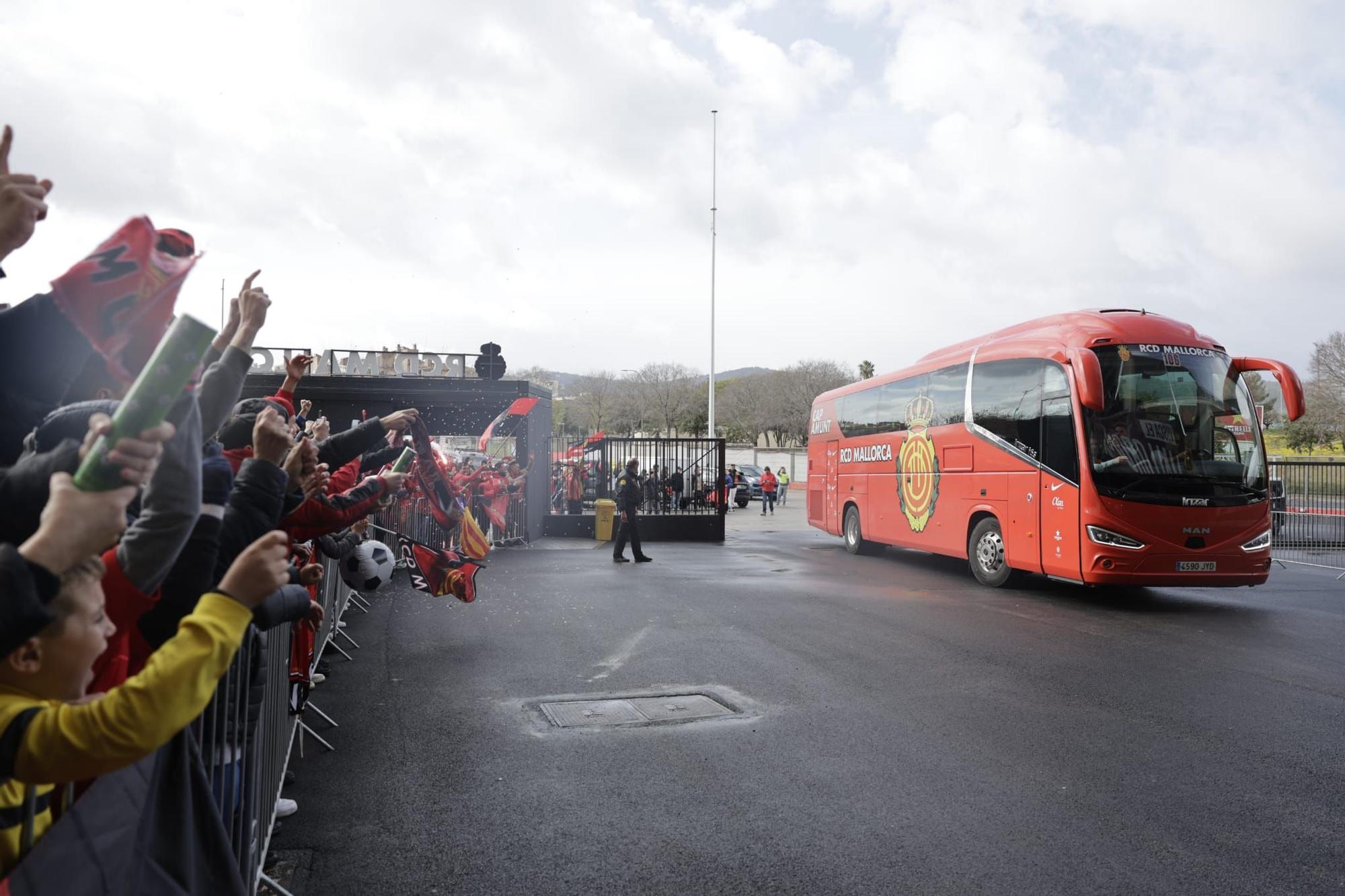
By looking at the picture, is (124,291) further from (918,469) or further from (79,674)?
(918,469)

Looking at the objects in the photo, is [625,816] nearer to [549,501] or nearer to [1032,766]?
[1032,766]

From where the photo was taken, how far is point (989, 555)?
13133 millimetres

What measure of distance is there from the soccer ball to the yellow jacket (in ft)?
17.9

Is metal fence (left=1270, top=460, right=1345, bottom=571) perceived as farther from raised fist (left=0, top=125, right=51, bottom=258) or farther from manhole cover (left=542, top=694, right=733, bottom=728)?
raised fist (left=0, top=125, right=51, bottom=258)

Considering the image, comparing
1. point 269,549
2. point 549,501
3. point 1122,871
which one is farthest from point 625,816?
point 549,501

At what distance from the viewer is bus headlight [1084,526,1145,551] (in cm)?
1056

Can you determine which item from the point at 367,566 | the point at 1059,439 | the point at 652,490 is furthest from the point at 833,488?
the point at 367,566

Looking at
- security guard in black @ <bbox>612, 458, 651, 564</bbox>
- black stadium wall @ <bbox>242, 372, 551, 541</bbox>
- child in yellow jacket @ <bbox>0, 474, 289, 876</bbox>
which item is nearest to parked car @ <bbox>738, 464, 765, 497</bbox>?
black stadium wall @ <bbox>242, 372, 551, 541</bbox>

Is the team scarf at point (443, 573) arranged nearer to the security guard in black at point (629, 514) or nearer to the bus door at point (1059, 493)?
the bus door at point (1059, 493)

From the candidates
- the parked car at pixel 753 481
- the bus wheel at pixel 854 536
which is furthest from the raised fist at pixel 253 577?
the parked car at pixel 753 481

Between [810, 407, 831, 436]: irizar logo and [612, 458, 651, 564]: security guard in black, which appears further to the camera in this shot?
[810, 407, 831, 436]: irizar logo

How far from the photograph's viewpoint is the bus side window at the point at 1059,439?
1118 centimetres

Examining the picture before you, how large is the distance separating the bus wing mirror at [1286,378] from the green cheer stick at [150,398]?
12.3 metres

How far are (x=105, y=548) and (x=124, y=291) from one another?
2.35ft
